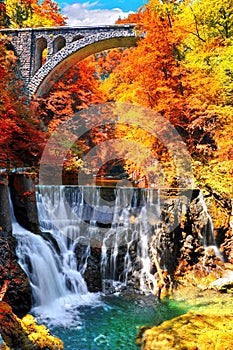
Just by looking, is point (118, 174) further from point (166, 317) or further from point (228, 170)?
point (166, 317)

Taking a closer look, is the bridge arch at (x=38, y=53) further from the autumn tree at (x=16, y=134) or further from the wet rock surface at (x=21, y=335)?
the wet rock surface at (x=21, y=335)

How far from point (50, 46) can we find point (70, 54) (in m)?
1.32

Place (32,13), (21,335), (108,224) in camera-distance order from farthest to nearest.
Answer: (32,13)
(108,224)
(21,335)

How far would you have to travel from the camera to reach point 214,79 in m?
10.6

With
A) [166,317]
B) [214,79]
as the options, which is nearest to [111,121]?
[214,79]

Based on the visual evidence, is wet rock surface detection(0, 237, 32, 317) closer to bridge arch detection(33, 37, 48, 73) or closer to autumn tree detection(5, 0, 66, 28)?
bridge arch detection(33, 37, 48, 73)

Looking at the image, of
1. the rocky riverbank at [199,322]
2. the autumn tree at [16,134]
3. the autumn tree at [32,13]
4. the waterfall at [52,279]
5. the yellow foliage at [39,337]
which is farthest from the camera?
the autumn tree at [32,13]

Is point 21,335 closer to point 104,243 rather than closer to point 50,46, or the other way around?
point 104,243

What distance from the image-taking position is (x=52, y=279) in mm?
7906

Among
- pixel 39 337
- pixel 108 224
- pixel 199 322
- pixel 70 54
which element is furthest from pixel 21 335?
pixel 70 54

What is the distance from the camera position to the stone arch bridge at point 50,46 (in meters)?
16.5

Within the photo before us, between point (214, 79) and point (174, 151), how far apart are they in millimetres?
2858

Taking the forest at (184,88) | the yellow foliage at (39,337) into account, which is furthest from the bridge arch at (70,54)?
the yellow foliage at (39,337)

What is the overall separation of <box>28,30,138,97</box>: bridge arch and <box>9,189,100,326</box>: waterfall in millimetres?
10764
